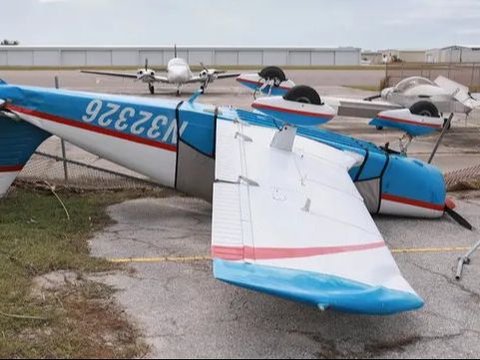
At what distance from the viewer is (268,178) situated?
222 inches

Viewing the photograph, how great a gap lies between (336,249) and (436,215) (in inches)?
164

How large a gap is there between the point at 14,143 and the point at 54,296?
307 centimetres

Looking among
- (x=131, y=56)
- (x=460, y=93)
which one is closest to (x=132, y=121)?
(x=460, y=93)

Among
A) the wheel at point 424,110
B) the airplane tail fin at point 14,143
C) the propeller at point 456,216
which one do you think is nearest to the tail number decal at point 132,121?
the airplane tail fin at point 14,143

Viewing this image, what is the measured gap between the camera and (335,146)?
769 centimetres

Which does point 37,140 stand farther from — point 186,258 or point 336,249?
point 336,249

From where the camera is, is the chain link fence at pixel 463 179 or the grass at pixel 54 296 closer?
the grass at pixel 54 296

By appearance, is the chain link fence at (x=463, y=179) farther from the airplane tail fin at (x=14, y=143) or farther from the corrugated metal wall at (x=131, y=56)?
the corrugated metal wall at (x=131, y=56)

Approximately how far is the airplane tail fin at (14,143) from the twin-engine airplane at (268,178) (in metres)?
0.01

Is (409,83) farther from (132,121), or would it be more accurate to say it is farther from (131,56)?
(131,56)

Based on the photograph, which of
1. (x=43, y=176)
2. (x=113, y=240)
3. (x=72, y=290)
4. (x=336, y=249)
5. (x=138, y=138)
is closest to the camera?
(x=336, y=249)

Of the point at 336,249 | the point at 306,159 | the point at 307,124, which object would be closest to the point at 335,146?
the point at 307,124

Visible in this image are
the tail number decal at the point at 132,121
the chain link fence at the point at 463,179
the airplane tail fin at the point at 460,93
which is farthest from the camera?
the airplane tail fin at the point at 460,93

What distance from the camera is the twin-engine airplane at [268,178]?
3.92 m
